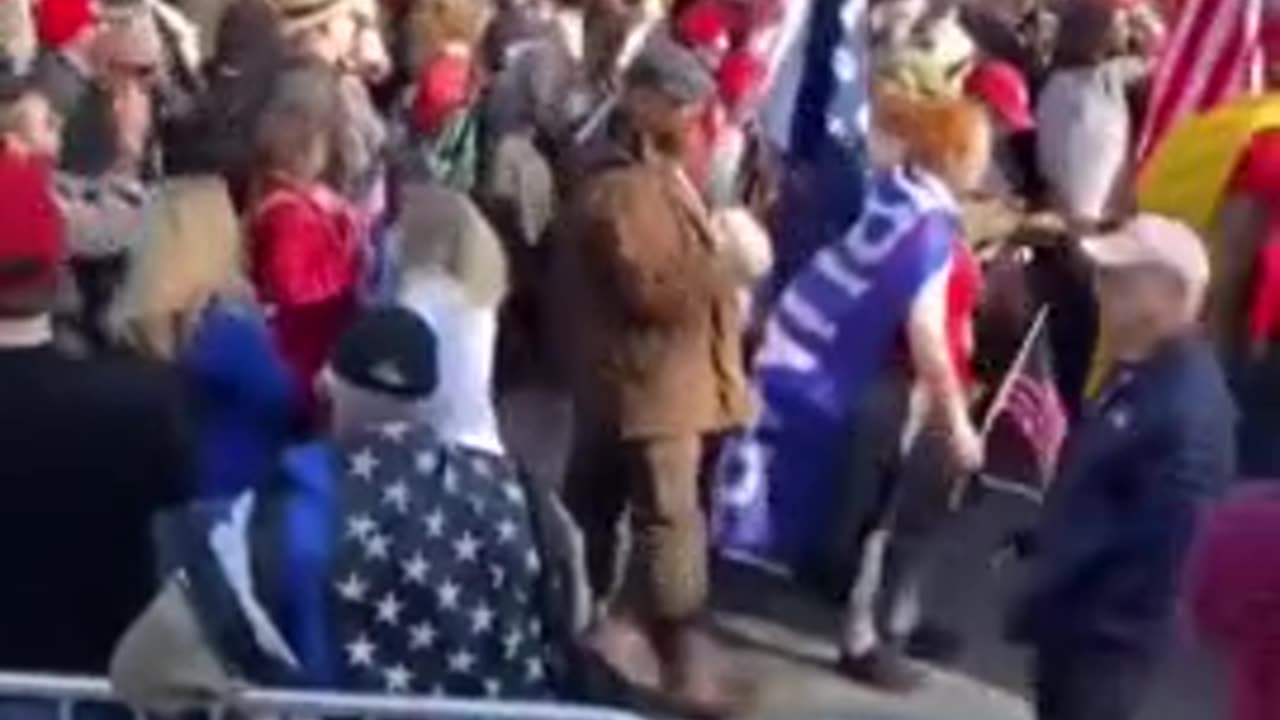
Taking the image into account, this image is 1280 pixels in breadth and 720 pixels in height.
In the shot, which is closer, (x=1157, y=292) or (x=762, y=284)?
(x=1157, y=292)

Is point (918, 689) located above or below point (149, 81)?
below

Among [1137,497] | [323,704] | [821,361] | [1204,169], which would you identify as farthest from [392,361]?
[821,361]

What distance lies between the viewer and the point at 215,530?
Answer: 7.97 meters

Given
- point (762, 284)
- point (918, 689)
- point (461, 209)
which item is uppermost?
point (461, 209)

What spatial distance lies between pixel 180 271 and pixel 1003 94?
172 inches

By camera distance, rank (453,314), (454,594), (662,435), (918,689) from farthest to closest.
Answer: (918,689), (662,435), (453,314), (454,594)

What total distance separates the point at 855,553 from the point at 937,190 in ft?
3.51

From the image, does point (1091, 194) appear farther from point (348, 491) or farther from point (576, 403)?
point (348, 491)

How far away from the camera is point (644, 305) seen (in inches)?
467

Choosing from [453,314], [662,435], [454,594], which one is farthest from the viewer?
[662,435]

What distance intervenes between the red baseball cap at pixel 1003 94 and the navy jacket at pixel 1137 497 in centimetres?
569

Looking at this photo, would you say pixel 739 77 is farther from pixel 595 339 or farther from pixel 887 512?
pixel 595 339

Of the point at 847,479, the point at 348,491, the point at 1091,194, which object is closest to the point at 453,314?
the point at 348,491

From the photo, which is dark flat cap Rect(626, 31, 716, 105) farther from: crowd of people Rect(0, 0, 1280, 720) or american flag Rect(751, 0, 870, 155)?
american flag Rect(751, 0, 870, 155)
